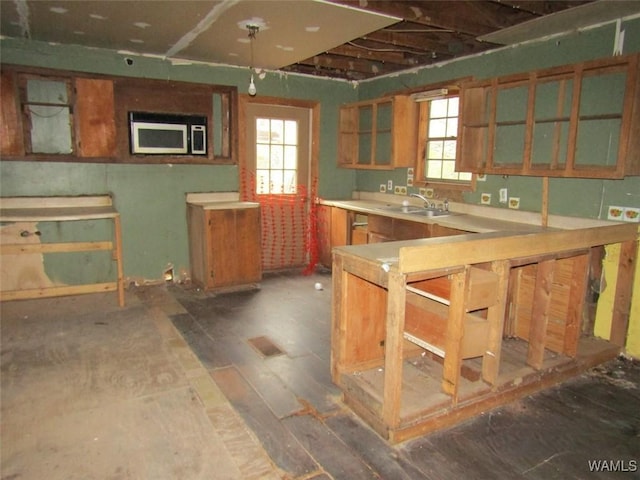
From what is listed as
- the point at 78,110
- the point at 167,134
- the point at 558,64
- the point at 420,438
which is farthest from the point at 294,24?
the point at 420,438

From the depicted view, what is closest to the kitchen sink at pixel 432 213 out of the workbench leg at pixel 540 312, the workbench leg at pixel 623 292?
the workbench leg at pixel 623 292

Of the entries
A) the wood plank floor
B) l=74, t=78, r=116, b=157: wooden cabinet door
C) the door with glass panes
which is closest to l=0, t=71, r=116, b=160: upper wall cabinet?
l=74, t=78, r=116, b=157: wooden cabinet door

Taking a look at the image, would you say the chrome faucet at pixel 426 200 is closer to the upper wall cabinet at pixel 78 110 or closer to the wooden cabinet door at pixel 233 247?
the wooden cabinet door at pixel 233 247

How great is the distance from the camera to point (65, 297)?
429cm

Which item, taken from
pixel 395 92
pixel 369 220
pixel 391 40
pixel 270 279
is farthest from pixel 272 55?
pixel 270 279

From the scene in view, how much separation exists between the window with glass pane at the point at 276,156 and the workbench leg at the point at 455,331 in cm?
360

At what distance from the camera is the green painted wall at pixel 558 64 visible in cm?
308

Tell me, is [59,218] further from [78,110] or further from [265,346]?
[265,346]

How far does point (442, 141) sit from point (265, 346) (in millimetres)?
2886

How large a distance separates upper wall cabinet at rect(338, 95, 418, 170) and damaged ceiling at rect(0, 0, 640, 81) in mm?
614

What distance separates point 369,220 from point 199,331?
2.17 m

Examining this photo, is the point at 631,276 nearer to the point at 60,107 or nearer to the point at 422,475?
the point at 422,475

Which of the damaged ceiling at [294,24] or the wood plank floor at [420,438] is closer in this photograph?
the wood plank floor at [420,438]

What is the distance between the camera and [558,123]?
10.9ft
